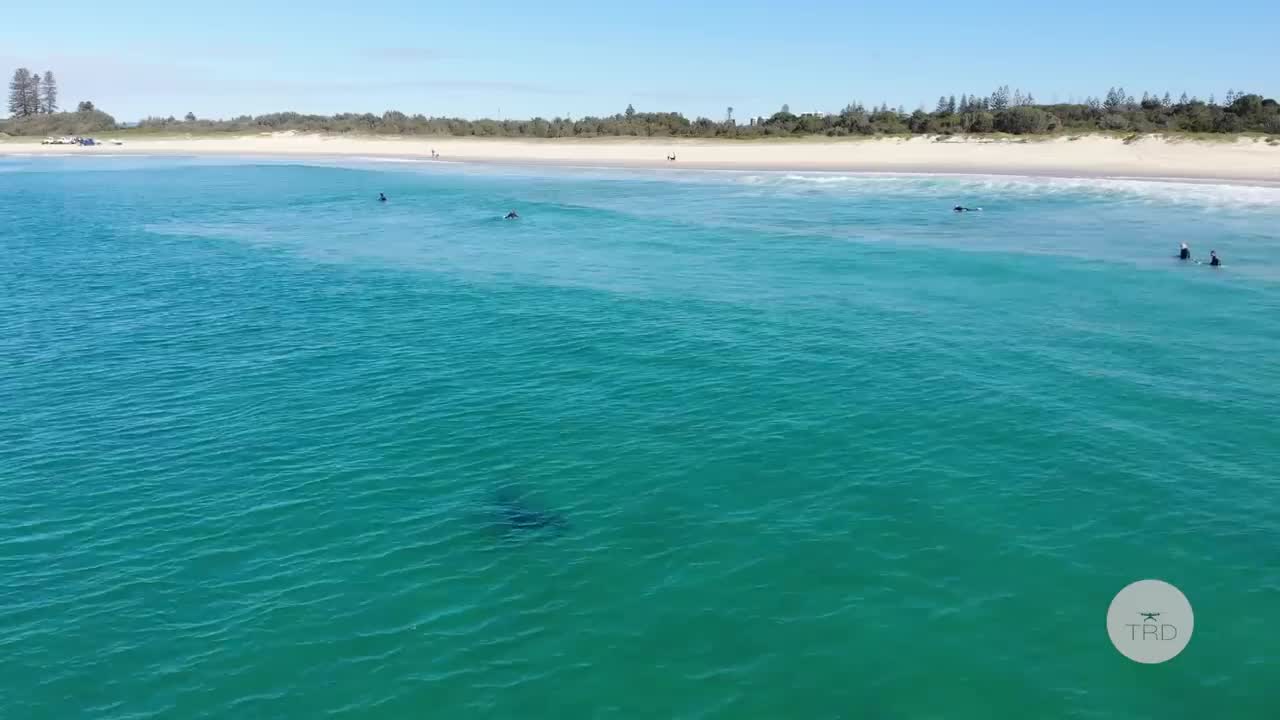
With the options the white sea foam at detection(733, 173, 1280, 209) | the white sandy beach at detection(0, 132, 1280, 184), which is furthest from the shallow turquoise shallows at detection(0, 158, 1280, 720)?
the white sandy beach at detection(0, 132, 1280, 184)

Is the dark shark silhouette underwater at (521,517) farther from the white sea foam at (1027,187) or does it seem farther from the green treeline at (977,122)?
the green treeline at (977,122)

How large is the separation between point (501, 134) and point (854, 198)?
409ft

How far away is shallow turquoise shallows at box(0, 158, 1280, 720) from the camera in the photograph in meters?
15.2

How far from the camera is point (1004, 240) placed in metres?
61.9

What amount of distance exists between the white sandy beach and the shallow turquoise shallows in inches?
2537

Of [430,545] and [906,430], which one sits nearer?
[430,545]

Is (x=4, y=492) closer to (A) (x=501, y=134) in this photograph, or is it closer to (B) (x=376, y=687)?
(B) (x=376, y=687)

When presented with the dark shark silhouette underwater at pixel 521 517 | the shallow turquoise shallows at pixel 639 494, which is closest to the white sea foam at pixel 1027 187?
the shallow turquoise shallows at pixel 639 494

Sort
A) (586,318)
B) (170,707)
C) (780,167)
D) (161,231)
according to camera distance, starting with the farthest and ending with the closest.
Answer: (780,167), (161,231), (586,318), (170,707)

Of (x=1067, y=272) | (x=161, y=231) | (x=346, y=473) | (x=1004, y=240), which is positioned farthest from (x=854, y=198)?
(x=346, y=473)

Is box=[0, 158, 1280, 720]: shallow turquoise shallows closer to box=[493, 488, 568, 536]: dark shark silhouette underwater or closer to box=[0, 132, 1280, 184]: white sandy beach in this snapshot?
box=[493, 488, 568, 536]: dark shark silhouette underwater

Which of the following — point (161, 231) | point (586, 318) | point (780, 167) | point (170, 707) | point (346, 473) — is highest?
point (780, 167)

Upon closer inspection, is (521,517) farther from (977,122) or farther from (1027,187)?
(977,122)

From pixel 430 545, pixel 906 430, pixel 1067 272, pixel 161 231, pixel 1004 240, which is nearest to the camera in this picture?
pixel 430 545
